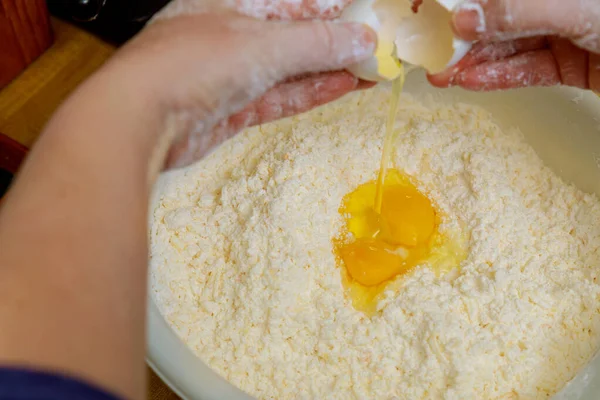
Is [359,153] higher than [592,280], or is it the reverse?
[359,153]

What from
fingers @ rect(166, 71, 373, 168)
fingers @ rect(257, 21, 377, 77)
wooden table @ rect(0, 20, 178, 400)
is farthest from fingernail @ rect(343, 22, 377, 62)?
wooden table @ rect(0, 20, 178, 400)

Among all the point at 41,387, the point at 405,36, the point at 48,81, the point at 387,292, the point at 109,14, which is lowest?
the point at 387,292

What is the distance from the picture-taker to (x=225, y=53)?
0.92 meters

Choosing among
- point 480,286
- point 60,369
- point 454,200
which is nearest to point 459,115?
point 454,200

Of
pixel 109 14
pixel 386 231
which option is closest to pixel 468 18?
pixel 386 231

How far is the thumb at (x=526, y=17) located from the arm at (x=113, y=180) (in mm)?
235

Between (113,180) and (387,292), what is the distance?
798 millimetres

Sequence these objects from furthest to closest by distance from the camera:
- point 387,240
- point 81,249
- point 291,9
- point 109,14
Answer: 1. point 109,14
2. point 387,240
3. point 291,9
4. point 81,249

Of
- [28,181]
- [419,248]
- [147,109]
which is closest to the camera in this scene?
[28,181]

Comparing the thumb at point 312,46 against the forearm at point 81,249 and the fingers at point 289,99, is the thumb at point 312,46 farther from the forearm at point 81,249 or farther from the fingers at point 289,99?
the forearm at point 81,249

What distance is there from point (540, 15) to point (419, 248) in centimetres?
61

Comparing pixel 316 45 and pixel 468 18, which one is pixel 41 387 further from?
pixel 468 18

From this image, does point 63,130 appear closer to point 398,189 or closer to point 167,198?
point 167,198

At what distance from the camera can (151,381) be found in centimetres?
138
